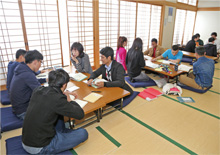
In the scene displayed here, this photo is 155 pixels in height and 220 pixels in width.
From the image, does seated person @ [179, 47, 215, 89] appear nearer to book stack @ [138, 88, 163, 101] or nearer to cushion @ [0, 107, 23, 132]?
book stack @ [138, 88, 163, 101]

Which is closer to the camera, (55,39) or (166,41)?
(55,39)

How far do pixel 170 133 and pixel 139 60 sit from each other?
6.91 feet

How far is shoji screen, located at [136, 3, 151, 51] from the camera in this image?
22.2 feet

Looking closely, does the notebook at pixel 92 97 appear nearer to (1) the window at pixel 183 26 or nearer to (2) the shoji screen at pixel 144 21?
(2) the shoji screen at pixel 144 21

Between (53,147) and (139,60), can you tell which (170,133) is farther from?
(139,60)

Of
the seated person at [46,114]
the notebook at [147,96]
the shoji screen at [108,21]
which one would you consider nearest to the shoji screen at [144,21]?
the shoji screen at [108,21]

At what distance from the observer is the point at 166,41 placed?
8.38 metres

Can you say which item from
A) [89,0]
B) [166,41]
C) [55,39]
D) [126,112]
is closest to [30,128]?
[126,112]

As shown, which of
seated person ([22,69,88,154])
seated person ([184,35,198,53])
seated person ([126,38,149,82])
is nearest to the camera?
seated person ([22,69,88,154])

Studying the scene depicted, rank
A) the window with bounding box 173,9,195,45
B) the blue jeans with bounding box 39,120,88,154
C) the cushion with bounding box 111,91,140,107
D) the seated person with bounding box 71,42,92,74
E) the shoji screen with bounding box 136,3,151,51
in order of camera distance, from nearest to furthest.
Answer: the blue jeans with bounding box 39,120,88,154 < the cushion with bounding box 111,91,140,107 < the seated person with bounding box 71,42,92,74 < the shoji screen with bounding box 136,3,151,51 < the window with bounding box 173,9,195,45

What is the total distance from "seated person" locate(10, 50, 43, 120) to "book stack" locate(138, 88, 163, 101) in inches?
94.1

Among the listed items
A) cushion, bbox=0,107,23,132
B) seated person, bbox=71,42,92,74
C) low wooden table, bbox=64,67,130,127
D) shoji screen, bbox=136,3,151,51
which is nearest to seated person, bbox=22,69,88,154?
low wooden table, bbox=64,67,130,127

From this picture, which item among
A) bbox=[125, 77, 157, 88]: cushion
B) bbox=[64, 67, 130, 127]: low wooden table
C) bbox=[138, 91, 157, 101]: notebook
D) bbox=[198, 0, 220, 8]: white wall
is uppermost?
bbox=[198, 0, 220, 8]: white wall

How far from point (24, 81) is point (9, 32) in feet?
7.62
